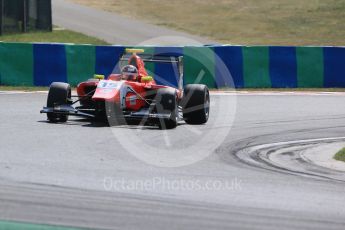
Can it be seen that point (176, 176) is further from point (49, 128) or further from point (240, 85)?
point (240, 85)

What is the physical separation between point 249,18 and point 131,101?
81.2 ft

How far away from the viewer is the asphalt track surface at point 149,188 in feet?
29.7

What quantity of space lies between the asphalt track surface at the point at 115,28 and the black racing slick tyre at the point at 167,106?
17.8 m

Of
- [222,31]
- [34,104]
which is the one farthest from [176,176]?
[222,31]

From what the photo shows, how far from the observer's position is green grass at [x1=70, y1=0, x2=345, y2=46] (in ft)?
121

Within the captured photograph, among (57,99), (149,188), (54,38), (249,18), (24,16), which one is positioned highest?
(249,18)

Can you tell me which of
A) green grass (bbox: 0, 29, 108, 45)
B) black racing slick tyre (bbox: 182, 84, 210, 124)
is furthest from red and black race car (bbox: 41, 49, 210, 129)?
green grass (bbox: 0, 29, 108, 45)

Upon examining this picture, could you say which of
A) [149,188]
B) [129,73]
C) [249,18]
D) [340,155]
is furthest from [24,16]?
[149,188]

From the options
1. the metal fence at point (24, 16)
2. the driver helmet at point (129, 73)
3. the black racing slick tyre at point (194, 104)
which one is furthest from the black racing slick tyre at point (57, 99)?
the metal fence at point (24, 16)

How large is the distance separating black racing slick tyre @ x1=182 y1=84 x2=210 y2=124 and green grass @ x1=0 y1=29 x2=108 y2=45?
16128mm

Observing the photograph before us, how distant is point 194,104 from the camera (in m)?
16.9

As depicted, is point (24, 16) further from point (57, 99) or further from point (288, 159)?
point (288, 159)

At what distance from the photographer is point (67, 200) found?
9.66m

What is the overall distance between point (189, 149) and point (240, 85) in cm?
1014
